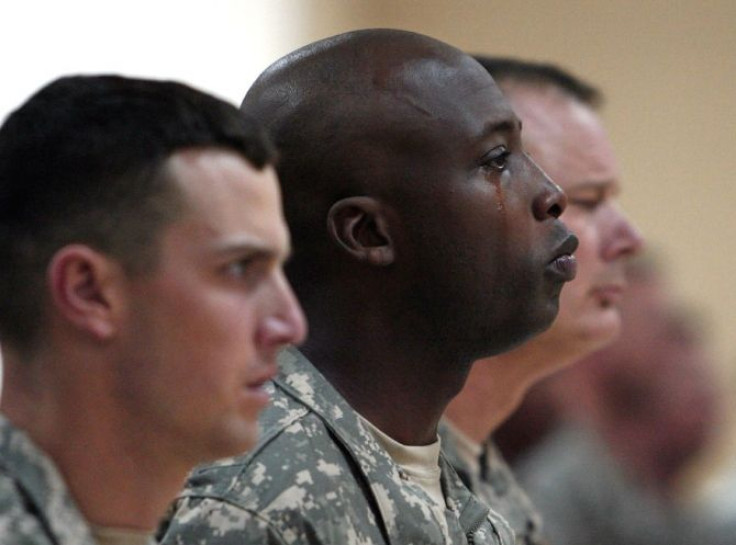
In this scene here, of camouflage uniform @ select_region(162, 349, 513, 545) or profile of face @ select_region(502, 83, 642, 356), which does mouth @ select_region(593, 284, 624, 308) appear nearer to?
profile of face @ select_region(502, 83, 642, 356)

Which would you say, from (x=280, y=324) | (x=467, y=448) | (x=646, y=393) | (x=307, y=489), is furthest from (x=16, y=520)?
(x=646, y=393)

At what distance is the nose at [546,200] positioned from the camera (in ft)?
5.95

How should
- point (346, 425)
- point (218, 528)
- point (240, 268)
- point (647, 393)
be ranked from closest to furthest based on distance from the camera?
point (240, 268), point (218, 528), point (346, 425), point (647, 393)

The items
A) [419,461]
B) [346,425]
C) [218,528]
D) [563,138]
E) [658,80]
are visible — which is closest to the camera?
[218,528]

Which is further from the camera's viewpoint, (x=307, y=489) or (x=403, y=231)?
(x=403, y=231)

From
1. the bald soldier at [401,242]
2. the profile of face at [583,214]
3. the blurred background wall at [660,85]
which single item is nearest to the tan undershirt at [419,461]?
the bald soldier at [401,242]

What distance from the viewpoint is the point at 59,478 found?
1355 millimetres

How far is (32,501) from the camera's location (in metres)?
1.33

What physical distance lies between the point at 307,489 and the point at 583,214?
3.63 ft

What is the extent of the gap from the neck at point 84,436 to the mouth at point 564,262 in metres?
0.60

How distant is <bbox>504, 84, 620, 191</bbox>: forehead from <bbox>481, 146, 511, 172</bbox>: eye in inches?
29.2

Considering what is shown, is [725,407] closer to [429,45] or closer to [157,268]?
[429,45]

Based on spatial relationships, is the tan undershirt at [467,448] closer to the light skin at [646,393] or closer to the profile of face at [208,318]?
the light skin at [646,393]

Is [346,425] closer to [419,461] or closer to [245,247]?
[419,461]
